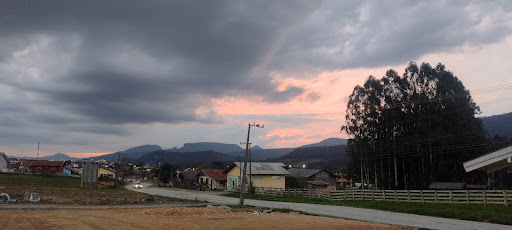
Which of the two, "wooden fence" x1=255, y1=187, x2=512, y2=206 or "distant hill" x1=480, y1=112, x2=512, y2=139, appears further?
"distant hill" x1=480, y1=112, x2=512, y2=139

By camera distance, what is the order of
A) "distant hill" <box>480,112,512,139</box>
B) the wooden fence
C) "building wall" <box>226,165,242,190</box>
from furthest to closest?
"building wall" <box>226,165,242,190</box> < "distant hill" <box>480,112,512,139</box> < the wooden fence

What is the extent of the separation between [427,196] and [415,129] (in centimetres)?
1872

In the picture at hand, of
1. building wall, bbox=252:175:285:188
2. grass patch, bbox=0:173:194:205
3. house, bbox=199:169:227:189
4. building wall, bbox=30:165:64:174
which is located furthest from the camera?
building wall, bbox=30:165:64:174

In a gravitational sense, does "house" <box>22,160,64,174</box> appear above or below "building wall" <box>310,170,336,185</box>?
above

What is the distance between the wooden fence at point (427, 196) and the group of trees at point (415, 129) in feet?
35.9

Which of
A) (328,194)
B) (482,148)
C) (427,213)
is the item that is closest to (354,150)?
(328,194)

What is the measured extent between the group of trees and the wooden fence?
10.9 metres

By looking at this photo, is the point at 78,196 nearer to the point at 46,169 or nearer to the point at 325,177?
the point at 325,177

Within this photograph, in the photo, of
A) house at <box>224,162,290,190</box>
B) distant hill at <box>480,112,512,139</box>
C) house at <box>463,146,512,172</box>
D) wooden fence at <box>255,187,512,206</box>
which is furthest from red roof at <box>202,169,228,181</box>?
house at <box>463,146,512,172</box>

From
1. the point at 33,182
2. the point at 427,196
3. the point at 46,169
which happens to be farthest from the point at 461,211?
the point at 46,169

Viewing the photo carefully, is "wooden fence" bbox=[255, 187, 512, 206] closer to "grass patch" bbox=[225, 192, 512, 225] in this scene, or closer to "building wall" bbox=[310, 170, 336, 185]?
"grass patch" bbox=[225, 192, 512, 225]

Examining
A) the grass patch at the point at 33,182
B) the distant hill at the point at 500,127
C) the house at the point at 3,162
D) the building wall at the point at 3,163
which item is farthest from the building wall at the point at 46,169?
the distant hill at the point at 500,127

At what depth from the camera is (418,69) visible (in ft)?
149

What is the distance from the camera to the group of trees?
40.9 meters
